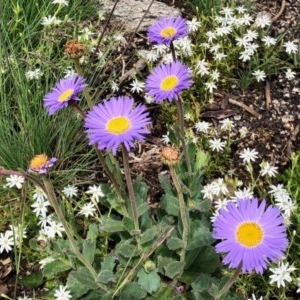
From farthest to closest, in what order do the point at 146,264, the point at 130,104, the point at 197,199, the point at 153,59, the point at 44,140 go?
the point at 153,59, the point at 44,140, the point at 197,199, the point at 146,264, the point at 130,104

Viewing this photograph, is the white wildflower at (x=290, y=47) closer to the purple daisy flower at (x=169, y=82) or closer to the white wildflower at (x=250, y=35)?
the white wildflower at (x=250, y=35)

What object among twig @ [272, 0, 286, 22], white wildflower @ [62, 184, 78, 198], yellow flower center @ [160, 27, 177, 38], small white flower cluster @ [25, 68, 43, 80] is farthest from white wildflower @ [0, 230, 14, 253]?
twig @ [272, 0, 286, 22]

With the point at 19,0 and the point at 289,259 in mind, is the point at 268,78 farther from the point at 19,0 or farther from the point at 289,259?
the point at 19,0

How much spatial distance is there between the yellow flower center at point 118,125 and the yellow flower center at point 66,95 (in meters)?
0.14

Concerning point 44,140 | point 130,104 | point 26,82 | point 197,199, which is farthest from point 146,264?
point 26,82

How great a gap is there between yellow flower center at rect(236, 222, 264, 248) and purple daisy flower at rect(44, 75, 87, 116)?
55cm

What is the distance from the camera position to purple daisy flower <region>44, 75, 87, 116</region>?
1748 millimetres

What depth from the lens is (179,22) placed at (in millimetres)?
2172

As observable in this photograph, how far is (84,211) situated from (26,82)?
2.03ft

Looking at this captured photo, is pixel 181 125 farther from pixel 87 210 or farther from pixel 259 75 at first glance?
pixel 259 75

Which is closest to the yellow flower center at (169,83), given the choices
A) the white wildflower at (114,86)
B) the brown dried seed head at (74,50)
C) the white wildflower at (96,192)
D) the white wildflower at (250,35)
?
the brown dried seed head at (74,50)

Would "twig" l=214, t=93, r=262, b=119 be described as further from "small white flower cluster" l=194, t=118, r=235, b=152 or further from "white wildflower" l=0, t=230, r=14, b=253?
"white wildflower" l=0, t=230, r=14, b=253

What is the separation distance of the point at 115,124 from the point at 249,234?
1.46ft

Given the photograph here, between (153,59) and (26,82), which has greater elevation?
(153,59)
